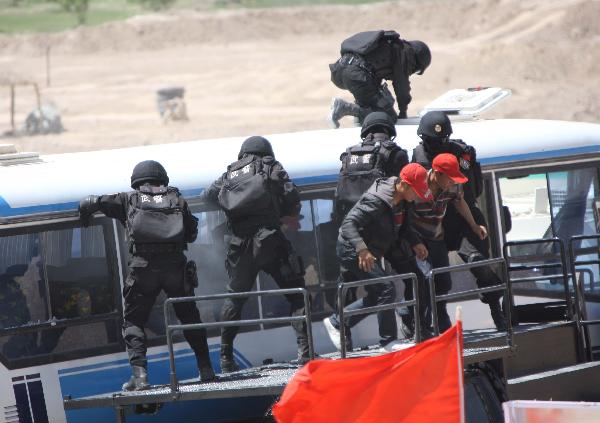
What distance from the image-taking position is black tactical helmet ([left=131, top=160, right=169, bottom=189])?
9258mm

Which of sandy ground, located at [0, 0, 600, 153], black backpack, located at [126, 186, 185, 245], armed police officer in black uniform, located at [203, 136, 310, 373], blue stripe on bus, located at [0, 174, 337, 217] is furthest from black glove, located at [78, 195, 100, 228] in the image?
sandy ground, located at [0, 0, 600, 153]

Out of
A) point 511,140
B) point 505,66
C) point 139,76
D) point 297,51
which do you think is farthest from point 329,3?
point 511,140

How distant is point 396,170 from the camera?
9891mm

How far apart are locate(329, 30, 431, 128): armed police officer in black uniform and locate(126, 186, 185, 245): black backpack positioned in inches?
112

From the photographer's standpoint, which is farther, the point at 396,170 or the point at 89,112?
the point at 89,112

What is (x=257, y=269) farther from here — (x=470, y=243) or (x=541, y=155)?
(x=541, y=155)

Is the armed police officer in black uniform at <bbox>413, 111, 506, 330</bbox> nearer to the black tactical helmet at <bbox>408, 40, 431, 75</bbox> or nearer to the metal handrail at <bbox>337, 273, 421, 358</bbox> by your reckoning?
the metal handrail at <bbox>337, 273, 421, 358</bbox>

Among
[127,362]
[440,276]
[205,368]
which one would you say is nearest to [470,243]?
[440,276]

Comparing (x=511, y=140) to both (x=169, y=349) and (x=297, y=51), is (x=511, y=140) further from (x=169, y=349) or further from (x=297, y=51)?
(x=297, y=51)

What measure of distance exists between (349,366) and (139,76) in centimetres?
4809

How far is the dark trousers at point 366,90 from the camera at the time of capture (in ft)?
37.5

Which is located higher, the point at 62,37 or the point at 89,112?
the point at 62,37

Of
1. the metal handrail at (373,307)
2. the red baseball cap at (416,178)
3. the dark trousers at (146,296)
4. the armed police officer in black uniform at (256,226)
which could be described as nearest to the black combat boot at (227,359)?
the armed police officer in black uniform at (256,226)

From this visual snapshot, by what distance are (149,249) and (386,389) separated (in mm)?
2248
